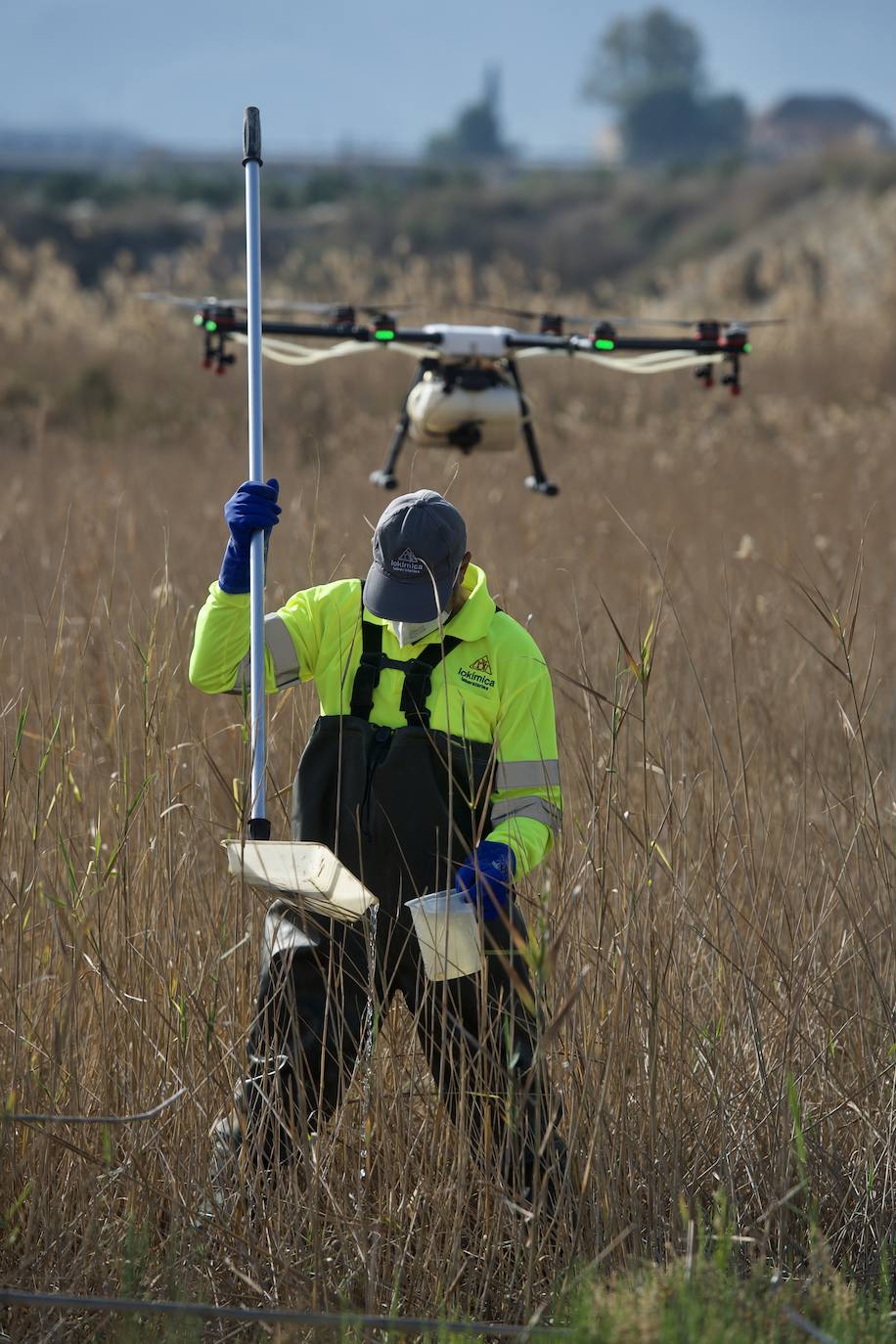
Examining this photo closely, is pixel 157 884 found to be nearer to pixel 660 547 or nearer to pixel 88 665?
pixel 88 665

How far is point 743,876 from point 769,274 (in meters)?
13.6

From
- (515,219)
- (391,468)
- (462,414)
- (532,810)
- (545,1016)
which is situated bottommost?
(545,1016)

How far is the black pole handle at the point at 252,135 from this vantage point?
302 centimetres

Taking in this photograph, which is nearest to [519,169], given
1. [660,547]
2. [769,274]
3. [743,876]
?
[769,274]

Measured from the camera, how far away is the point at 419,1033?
2.81m

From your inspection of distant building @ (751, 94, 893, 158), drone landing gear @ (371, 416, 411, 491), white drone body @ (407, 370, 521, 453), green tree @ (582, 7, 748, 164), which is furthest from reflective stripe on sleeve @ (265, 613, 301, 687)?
distant building @ (751, 94, 893, 158)

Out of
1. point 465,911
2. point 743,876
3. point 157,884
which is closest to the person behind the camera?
point 465,911

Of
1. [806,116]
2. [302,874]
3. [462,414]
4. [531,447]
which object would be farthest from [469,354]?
[806,116]

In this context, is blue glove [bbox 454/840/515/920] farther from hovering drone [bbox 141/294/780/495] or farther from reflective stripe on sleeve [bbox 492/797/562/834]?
hovering drone [bbox 141/294/780/495]

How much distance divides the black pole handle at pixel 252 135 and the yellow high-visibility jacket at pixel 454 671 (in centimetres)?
97

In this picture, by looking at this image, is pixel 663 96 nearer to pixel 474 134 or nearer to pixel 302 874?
pixel 474 134

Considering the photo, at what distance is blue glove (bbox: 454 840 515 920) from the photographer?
8.35 ft

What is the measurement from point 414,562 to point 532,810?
1.73 ft

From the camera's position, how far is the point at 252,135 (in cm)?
304
